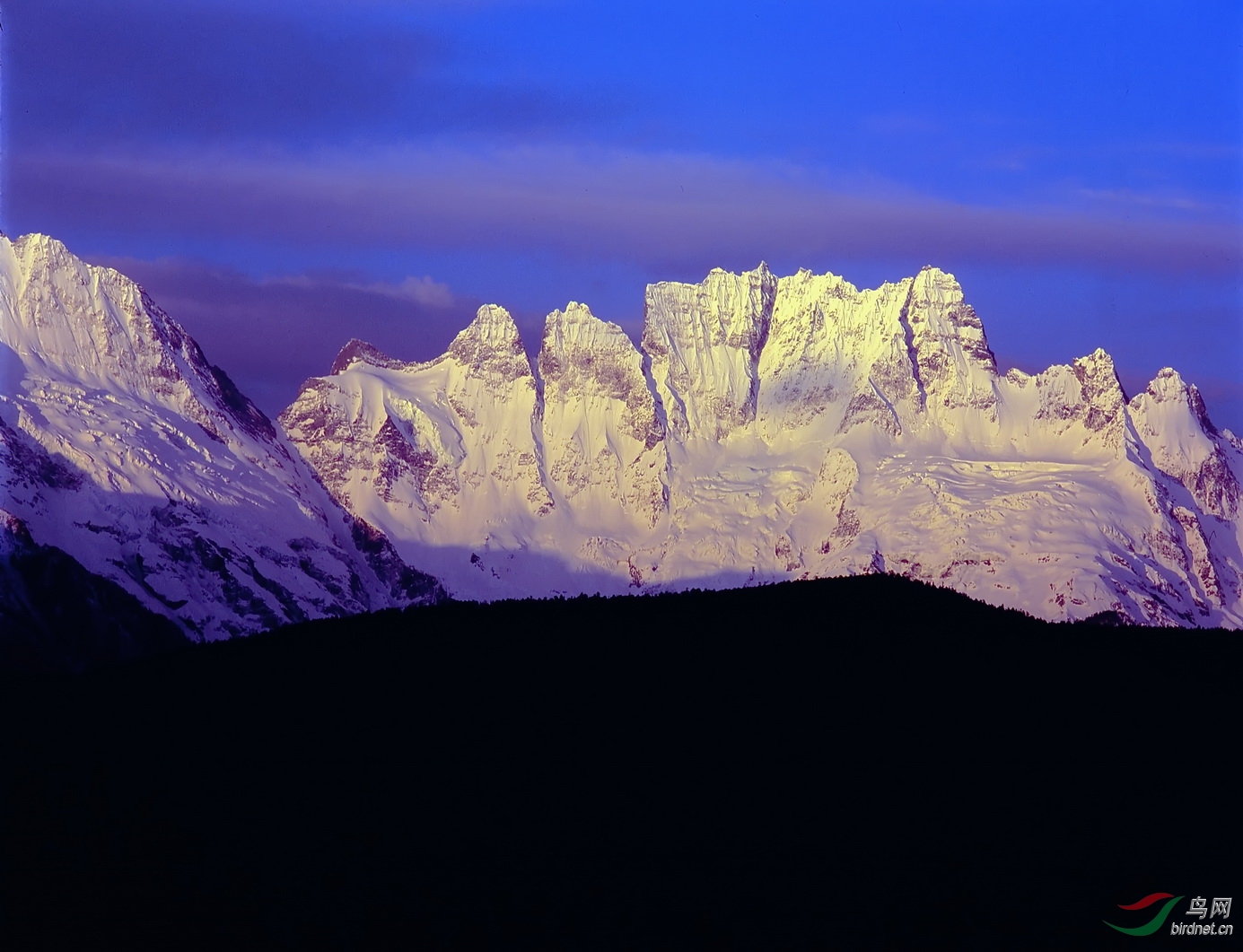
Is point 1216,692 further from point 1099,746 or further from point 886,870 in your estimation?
point 886,870

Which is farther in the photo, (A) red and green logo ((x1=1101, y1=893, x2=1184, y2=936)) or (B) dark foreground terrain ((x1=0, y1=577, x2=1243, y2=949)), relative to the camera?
(B) dark foreground terrain ((x1=0, y1=577, x2=1243, y2=949))

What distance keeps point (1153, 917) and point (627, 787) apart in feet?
43.8

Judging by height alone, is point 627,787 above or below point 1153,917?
above

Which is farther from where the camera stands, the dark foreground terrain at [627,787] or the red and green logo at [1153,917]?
the dark foreground terrain at [627,787]

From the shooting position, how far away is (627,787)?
148 ft

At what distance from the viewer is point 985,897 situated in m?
40.2

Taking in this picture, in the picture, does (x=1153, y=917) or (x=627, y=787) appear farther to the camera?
(x=627, y=787)

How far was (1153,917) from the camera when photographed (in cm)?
3903

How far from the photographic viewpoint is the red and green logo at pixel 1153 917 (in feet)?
127

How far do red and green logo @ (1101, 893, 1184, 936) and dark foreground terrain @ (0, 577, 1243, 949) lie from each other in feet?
0.79

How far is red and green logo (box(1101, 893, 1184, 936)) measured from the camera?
38.6m

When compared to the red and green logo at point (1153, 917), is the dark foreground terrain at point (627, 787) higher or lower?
higher

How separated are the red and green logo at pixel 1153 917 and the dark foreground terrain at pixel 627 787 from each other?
9.5 inches

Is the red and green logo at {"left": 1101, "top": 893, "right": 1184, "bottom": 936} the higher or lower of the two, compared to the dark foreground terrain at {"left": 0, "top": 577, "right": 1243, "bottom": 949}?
lower
